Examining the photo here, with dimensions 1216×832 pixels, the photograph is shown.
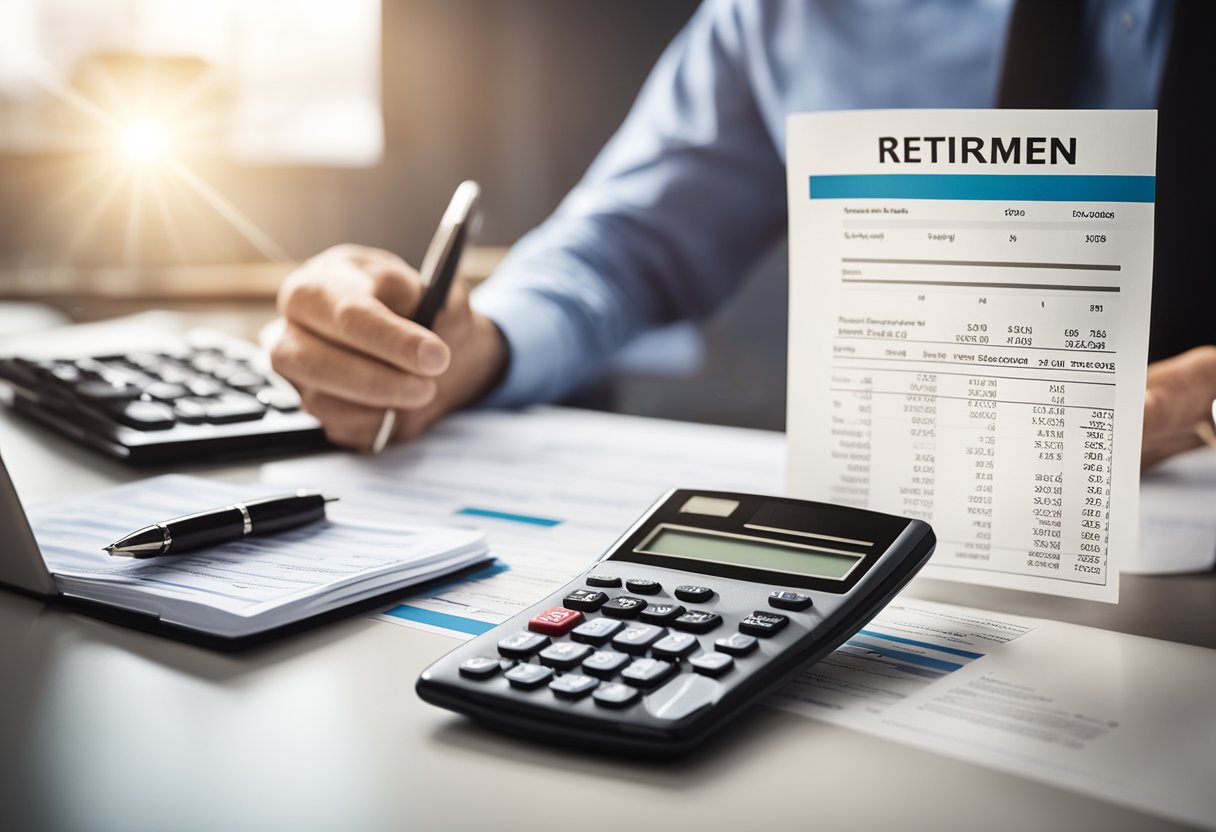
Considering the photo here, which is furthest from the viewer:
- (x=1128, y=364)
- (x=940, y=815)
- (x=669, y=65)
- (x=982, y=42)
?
(x=669, y=65)

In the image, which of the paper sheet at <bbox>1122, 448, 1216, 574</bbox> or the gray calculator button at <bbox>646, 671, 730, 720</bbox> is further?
the paper sheet at <bbox>1122, 448, 1216, 574</bbox>

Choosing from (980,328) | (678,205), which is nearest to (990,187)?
(980,328)

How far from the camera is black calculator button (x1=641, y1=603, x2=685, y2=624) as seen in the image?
0.36 m

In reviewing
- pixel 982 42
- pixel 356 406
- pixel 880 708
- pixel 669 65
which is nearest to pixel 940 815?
pixel 880 708

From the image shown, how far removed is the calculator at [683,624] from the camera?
1.01 ft

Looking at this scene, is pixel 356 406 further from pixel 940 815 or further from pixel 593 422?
pixel 940 815

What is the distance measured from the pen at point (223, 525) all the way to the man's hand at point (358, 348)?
0.16 m

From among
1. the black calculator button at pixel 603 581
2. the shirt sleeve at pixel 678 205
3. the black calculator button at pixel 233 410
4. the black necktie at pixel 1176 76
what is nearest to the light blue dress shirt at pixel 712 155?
the shirt sleeve at pixel 678 205

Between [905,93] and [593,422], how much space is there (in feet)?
2.10

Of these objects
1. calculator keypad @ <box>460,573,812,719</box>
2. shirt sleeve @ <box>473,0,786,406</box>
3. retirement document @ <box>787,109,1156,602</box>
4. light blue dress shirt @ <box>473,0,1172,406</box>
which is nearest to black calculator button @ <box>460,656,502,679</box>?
calculator keypad @ <box>460,573,812,719</box>

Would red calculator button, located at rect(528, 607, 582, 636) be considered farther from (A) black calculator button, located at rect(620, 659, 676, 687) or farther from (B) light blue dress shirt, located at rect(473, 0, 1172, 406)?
(B) light blue dress shirt, located at rect(473, 0, 1172, 406)

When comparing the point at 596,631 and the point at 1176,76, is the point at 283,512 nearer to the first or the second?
the point at 596,631

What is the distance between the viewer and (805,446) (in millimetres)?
497

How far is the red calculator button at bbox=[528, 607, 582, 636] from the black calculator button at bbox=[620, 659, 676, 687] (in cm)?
4
